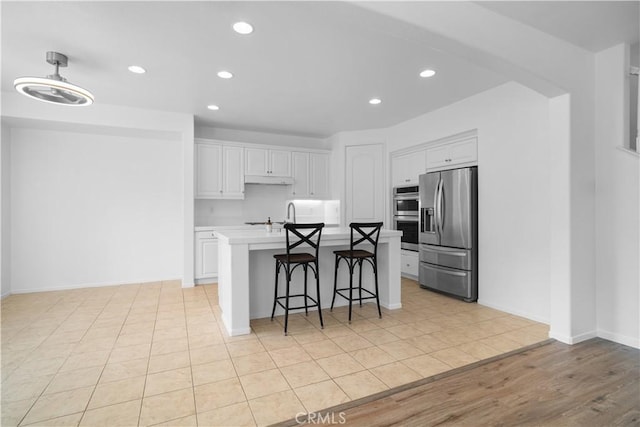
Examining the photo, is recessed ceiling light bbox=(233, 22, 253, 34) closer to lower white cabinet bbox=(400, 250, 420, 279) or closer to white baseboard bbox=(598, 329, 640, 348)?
lower white cabinet bbox=(400, 250, 420, 279)

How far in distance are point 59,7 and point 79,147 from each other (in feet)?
10.5

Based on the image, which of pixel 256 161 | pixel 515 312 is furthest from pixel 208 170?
pixel 515 312

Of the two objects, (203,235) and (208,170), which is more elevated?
(208,170)

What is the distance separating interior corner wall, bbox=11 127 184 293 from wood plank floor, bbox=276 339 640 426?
4.47 meters

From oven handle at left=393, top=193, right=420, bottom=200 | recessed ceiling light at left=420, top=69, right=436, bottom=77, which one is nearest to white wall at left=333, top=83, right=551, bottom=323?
recessed ceiling light at left=420, top=69, right=436, bottom=77

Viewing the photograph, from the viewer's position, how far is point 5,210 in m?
4.39

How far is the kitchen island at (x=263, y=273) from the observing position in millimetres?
3057

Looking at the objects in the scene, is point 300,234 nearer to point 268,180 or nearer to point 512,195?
point 512,195

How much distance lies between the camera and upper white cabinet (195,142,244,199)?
17.5ft

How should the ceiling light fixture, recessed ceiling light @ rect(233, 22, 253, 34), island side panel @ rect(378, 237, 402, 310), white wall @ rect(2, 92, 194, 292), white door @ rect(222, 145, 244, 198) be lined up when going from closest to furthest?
recessed ceiling light @ rect(233, 22, 253, 34)
the ceiling light fixture
island side panel @ rect(378, 237, 402, 310)
white wall @ rect(2, 92, 194, 292)
white door @ rect(222, 145, 244, 198)

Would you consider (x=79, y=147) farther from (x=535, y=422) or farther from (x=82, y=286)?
(x=535, y=422)

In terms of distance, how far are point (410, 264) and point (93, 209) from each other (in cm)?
517

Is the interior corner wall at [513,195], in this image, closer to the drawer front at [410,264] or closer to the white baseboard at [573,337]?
the white baseboard at [573,337]

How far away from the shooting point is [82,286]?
16.1 ft
